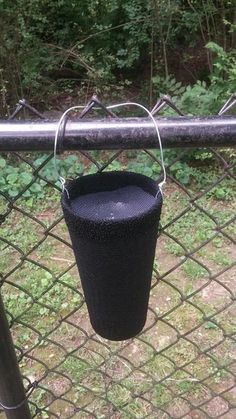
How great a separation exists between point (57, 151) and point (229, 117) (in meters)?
0.32

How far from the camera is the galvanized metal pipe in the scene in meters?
0.89

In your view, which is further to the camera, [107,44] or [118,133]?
[107,44]

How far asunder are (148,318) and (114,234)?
5.60 feet

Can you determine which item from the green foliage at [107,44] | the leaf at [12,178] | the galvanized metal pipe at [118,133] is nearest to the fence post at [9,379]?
the galvanized metal pipe at [118,133]

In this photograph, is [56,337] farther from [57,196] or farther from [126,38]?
[126,38]

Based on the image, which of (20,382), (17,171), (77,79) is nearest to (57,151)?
(20,382)

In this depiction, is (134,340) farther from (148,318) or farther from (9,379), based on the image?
(9,379)

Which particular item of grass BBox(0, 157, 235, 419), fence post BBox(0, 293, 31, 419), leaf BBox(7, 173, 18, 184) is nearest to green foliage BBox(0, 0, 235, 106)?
leaf BBox(7, 173, 18, 184)

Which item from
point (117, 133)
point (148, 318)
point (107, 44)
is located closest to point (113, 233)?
point (117, 133)

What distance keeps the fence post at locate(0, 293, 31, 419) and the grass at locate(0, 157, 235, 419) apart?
19cm

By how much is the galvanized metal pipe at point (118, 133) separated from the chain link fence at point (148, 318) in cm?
10

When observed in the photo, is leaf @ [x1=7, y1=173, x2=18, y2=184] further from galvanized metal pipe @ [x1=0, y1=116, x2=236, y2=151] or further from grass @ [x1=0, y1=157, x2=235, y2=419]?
galvanized metal pipe @ [x1=0, y1=116, x2=236, y2=151]

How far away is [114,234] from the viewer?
87 cm

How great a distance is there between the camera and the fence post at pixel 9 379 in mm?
1205
